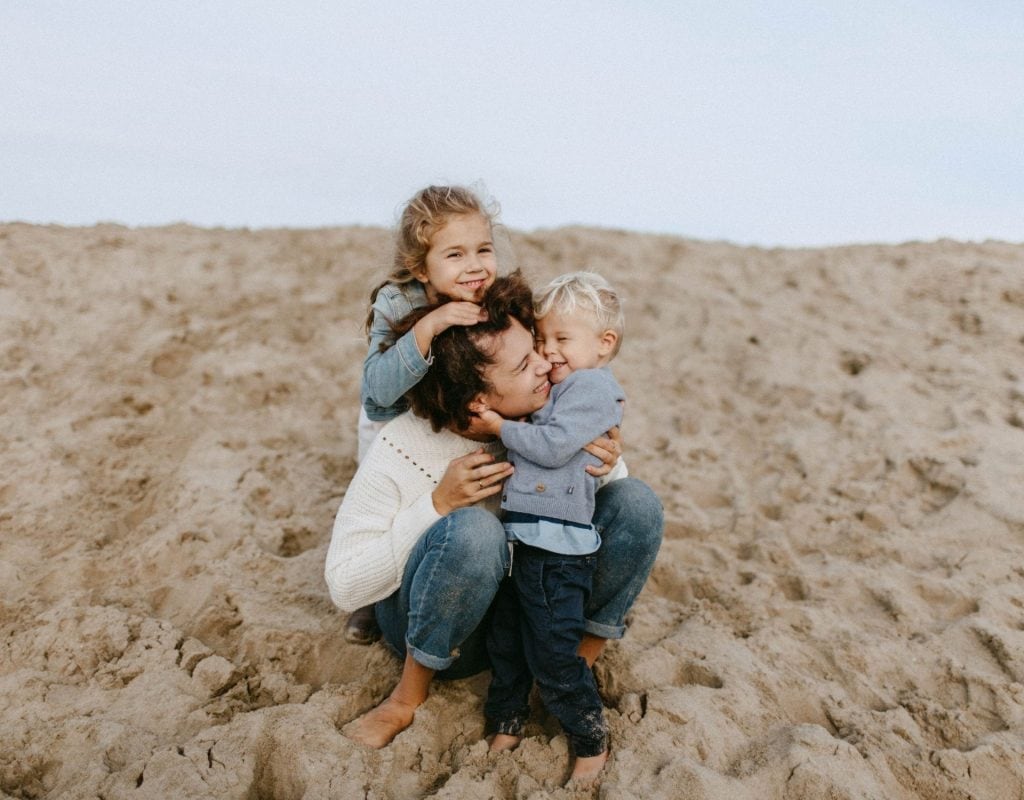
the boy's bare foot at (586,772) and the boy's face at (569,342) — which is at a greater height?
the boy's face at (569,342)

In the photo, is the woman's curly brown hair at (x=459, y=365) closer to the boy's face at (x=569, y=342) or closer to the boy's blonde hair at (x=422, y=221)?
the boy's face at (x=569, y=342)

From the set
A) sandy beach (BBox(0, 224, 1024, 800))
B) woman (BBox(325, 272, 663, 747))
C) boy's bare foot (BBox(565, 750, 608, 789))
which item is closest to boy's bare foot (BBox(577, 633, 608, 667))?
woman (BBox(325, 272, 663, 747))

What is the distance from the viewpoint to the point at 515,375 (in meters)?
2.18

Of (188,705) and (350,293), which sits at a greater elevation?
(350,293)

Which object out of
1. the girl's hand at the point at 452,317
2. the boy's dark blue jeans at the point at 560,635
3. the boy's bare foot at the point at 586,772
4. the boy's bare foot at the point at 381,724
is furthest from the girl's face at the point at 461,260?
the boy's bare foot at the point at 586,772

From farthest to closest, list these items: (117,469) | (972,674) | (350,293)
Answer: (350,293), (117,469), (972,674)

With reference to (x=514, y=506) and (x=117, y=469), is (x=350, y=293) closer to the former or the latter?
(x=117, y=469)

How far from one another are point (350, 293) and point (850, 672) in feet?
13.2

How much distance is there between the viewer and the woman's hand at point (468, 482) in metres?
2.13

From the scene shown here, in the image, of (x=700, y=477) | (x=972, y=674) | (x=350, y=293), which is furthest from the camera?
(x=350, y=293)

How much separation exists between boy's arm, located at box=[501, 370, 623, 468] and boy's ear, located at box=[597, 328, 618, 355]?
0.69 ft

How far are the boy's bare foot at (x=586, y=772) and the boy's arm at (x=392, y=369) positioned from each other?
1.10 metres

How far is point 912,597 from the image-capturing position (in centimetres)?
286

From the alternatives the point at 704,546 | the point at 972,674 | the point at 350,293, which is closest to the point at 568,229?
the point at 350,293
